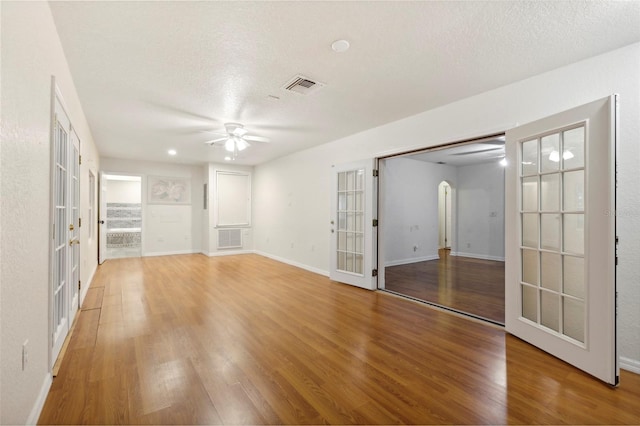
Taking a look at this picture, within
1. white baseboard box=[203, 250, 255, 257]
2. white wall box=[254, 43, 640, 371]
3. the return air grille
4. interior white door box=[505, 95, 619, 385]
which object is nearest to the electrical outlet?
interior white door box=[505, 95, 619, 385]

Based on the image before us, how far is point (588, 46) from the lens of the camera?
231 centimetres

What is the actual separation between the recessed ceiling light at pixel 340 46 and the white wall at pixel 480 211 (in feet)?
22.5

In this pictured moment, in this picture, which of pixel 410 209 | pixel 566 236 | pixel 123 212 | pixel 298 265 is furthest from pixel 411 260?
pixel 123 212

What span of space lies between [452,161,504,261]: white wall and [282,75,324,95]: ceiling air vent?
652cm

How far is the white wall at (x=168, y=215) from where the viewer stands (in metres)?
7.43

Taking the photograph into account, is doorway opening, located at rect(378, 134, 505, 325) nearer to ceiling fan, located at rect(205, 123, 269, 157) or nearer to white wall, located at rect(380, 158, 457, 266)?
white wall, located at rect(380, 158, 457, 266)

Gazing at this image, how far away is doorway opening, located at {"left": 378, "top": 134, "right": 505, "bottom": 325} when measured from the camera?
19.6ft

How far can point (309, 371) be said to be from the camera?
2.21 meters

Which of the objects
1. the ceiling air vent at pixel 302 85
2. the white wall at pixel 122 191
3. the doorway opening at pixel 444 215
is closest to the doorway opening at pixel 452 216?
the doorway opening at pixel 444 215

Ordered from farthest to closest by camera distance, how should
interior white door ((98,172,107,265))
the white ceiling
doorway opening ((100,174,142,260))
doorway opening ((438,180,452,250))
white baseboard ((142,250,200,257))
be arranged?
doorway opening ((100,174,142,260)), doorway opening ((438,180,452,250)), white baseboard ((142,250,200,257)), interior white door ((98,172,107,265)), the white ceiling

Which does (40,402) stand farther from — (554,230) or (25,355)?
(554,230)

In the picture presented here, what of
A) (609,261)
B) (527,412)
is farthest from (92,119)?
(609,261)

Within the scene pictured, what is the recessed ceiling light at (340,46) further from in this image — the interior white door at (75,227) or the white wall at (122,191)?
the white wall at (122,191)

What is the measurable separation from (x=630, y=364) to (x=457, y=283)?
274 cm
